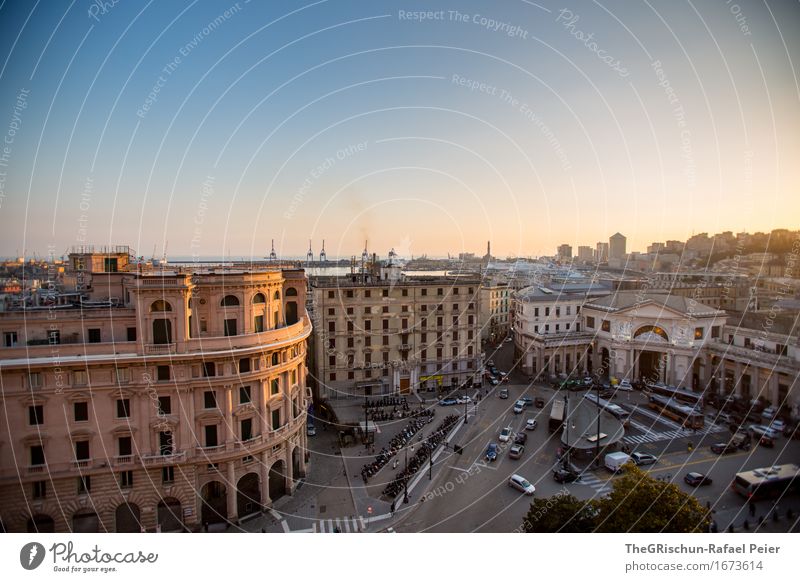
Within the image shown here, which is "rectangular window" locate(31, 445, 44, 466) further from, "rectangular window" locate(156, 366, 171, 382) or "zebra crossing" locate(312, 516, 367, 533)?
"zebra crossing" locate(312, 516, 367, 533)

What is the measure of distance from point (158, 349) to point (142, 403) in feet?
5.15

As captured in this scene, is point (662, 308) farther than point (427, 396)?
Yes

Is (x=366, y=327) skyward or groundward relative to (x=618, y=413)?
skyward

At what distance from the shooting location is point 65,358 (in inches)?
442

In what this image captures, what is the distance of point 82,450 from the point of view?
1173 cm

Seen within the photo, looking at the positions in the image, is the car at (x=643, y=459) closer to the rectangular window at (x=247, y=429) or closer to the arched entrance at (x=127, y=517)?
the rectangular window at (x=247, y=429)

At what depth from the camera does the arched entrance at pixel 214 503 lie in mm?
12828

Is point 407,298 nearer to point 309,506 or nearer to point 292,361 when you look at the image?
point 292,361

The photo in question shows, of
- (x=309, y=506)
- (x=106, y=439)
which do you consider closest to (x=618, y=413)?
(x=309, y=506)

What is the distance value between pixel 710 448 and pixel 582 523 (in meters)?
11.8

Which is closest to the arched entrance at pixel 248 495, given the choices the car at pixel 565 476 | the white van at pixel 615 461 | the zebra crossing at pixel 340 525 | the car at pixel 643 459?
the zebra crossing at pixel 340 525

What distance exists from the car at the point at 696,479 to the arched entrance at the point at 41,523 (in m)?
19.2
